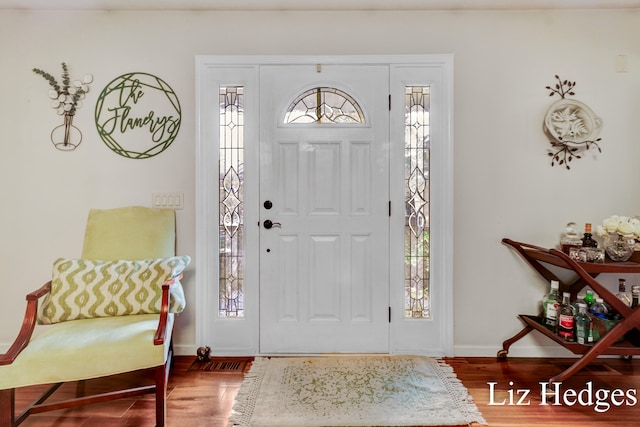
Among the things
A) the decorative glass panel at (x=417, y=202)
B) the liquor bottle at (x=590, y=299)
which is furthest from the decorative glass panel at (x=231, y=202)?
the liquor bottle at (x=590, y=299)

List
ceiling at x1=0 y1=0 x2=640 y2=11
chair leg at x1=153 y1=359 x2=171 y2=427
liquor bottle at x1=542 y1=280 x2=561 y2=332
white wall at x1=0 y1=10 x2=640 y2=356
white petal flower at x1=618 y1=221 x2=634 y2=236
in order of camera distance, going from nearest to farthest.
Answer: chair leg at x1=153 y1=359 x2=171 y2=427 < white petal flower at x1=618 y1=221 x2=634 y2=236 < liquor bottle at x1=542 y1=280 x2=561 y2=332 < ceiling at x1=0 y1=0 x2=640 y2=11 < white wall at x1=0 y1=10 x2=640 y2=356

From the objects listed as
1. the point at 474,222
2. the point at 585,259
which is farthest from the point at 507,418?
the point at 474,222

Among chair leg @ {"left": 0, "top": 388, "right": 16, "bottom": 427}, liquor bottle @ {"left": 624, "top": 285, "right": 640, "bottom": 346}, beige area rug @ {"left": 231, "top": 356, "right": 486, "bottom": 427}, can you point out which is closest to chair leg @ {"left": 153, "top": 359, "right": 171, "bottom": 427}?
beige area rug @ {"left": 231, "top": 356, "right": 486, "bottom": 427}

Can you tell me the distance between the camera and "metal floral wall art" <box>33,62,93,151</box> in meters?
2.67

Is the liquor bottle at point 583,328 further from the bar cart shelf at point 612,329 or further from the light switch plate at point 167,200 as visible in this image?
the light switch plate at point 167,200

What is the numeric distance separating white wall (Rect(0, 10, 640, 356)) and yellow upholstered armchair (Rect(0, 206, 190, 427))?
0.30 meters

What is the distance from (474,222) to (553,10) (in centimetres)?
159

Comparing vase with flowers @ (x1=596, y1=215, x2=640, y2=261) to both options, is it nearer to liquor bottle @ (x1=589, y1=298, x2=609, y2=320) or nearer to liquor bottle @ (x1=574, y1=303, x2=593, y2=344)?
liquor bottle @ (x1=589, y1=298, x2=609, y2=320)

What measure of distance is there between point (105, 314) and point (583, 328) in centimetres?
278

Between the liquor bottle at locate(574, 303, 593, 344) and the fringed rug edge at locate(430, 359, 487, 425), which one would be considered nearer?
the fringed rug edge at locate(430, 359, 487, 425)

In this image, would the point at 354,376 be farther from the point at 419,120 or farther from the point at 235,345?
the point at 419,120

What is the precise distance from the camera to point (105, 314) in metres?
2.19

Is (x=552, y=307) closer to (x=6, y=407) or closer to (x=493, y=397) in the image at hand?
(x=493, y=397)

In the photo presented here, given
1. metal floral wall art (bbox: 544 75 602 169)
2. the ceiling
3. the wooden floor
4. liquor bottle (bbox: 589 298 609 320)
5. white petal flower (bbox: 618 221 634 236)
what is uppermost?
the ceiling
